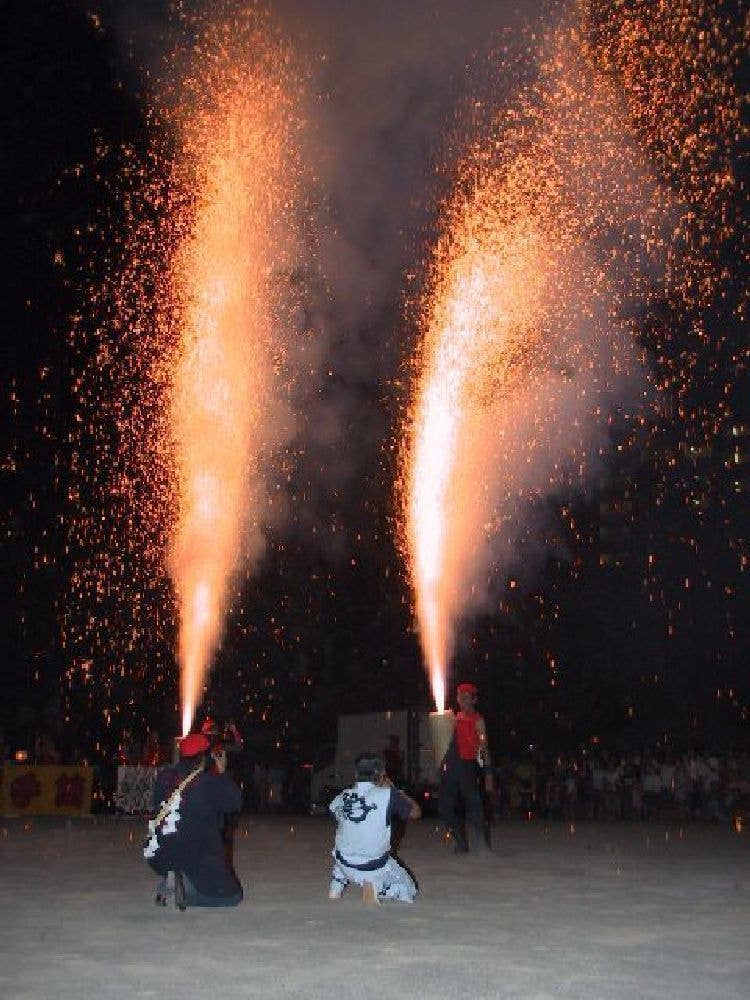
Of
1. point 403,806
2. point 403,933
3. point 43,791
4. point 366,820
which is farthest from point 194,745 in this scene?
point 43,791

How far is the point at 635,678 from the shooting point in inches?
2127

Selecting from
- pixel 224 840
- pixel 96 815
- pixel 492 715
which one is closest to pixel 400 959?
pixel 224 840

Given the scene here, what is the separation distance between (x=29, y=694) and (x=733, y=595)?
91.3 ft

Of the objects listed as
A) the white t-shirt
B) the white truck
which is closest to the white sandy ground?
the white t-shirt

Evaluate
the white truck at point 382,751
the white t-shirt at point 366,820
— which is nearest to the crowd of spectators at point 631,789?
the white truck at point 382,751

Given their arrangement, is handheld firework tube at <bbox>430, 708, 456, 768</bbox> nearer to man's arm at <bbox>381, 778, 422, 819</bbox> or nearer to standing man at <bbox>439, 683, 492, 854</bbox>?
standing man at <bbox>439, 683, 492, 854</bbox>

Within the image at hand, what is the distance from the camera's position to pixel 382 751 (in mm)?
33594

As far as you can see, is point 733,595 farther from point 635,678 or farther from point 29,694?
point 29,694

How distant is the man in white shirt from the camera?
12.2 m

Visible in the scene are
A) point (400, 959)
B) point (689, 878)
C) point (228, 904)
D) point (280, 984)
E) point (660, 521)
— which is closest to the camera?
point (280, 984)

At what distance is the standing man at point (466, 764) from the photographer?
17141 mm

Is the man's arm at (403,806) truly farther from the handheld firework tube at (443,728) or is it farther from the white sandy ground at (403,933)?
the handheld firework tube at (443,728)

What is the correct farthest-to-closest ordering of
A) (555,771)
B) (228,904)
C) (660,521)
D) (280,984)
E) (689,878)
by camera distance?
(660,521), (555,771), (689,878), (228,904), (280,984)

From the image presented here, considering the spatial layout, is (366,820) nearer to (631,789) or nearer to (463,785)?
(463,785)
